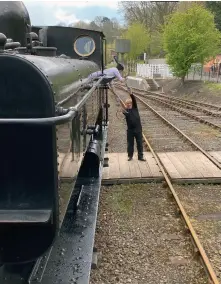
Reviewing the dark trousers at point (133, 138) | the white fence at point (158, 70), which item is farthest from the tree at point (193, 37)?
the dark trousers at point (133, 138)

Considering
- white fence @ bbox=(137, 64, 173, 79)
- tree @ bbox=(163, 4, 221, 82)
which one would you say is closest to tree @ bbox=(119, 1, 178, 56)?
white fence @ bbox=(137, 64, 173, 79)

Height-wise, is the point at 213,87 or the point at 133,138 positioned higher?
the point at 133,138

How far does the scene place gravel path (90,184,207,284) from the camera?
14.9 feet

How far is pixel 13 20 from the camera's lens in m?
4.35

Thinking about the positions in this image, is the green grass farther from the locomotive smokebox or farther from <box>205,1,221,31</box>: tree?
the locomotive smokebox

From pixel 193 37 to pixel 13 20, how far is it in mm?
26644

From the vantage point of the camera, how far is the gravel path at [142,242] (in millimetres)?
4539

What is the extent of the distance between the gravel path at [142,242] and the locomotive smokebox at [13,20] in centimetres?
273

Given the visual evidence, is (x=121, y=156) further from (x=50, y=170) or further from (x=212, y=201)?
(x=50, y=170)

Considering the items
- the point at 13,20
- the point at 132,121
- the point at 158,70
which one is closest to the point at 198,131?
the point at 132,121

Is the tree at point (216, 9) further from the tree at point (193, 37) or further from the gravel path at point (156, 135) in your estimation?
the gravel path at point (156, 135)

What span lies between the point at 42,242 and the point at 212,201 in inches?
190

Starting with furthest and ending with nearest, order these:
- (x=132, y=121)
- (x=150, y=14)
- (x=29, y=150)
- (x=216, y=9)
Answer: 1. (x=150, y=14)
2. (x=216, y=9)
3. (x=132, y=121)
4. (x=29, y=150)

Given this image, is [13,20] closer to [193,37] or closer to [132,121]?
[132,121]
